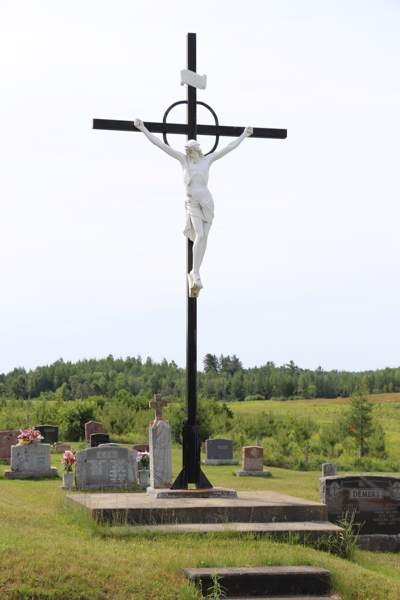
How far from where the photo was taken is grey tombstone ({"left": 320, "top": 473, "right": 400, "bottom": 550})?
38.1 ft

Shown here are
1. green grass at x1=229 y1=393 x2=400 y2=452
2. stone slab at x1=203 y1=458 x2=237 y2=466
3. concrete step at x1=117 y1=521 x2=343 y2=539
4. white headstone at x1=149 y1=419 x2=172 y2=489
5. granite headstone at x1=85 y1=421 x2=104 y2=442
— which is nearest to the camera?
Result: concrete step at x1=117 y1=521 x2=343 y2=539

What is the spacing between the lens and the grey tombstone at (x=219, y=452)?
2486 centimetres

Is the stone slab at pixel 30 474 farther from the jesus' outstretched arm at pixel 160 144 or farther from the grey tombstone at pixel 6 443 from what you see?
the jesus' outstretched arm at pixel 160 144

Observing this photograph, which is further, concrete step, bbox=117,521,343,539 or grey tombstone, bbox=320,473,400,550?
grey tombstone, bbox=320,473,400,550

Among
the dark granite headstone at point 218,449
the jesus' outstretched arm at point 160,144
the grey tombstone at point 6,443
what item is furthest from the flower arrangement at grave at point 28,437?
the jesus' outstretched arm at point 160,144

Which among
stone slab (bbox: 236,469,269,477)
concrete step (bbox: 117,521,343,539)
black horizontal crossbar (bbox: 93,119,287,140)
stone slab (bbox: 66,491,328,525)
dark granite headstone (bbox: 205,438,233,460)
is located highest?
black horizontal crossbar (bbox: 93,119,287,140)

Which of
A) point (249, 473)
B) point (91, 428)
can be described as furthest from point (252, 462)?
point (91, 428)

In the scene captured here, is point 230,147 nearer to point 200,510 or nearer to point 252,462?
point 200,510

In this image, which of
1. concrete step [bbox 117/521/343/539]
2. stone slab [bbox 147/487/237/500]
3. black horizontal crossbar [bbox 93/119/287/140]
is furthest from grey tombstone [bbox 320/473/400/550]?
black horizontal crossbar [bbox 93/119/287/140]

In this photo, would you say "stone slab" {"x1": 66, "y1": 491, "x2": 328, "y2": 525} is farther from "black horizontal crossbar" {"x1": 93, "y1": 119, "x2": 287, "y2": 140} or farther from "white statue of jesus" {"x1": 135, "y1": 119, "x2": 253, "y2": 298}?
"black horizontal crossbar" {"x1": 93, "y1": 119, "x2": 287, "y2": 140}

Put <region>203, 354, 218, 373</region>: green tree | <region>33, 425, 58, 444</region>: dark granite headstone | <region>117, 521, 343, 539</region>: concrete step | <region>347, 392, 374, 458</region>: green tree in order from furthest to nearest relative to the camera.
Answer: <region>203, 354, 218, 373</region>: green tree → <region>347, 392, 374, 458</region>: green tree → <region>33, 425, 58, 444</region>: dark granite headstone → <region>117, 521, 343, 539</region>: concrete step

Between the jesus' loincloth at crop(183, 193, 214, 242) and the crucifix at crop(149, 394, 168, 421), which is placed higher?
the jesus' loincloth at crop(183, 193, 214, 242)

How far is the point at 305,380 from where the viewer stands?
107500mm

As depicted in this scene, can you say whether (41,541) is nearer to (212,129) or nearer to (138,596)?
(138,596)
